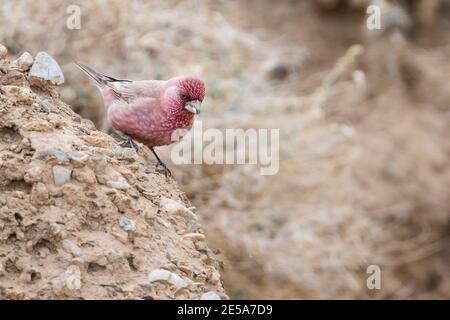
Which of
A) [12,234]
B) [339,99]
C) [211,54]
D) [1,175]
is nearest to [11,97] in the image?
[1,175]

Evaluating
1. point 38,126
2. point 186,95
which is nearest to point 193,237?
point 38,126

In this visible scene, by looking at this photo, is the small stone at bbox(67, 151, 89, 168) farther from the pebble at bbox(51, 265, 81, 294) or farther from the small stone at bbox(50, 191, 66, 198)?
the pebble at bbox(51, 265, 81, 294)

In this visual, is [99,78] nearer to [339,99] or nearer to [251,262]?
[251,262]

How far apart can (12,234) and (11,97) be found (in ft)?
2.21

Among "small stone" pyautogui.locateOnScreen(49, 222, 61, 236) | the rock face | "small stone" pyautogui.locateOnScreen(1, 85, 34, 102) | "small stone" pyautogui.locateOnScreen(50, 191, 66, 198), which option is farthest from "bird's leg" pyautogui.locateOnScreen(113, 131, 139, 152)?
"small stone" pyautogui.locateOnScreen(49, 222, 61, 236)

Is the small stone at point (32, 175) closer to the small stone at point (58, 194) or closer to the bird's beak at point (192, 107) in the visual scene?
the small stone at point (58, 194)

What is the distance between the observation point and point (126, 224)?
3.13m

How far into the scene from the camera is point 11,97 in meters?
3.41

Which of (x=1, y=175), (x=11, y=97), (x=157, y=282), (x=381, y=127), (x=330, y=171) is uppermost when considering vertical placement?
(x=381, y=127)

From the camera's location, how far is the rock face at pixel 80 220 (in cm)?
289

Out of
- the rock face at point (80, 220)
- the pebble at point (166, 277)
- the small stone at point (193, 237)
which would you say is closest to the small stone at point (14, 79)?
the rock face at point (80, 220)

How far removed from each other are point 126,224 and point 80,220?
17 cm

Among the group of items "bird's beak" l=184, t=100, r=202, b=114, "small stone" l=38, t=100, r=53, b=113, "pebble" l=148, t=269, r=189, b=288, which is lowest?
"pebble" l=148, t=269, r=189, b=288

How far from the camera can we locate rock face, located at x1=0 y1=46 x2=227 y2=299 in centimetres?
289
